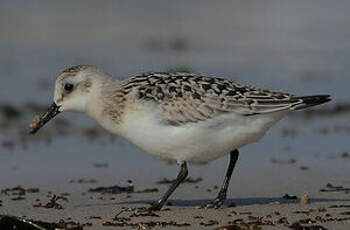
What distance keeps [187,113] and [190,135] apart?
6.4 inches

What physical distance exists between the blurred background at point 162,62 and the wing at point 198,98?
1.16 metres

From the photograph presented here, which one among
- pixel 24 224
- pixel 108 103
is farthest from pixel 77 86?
pixel 24 224

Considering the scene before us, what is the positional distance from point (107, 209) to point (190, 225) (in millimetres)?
1003

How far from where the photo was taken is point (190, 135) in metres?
6.96

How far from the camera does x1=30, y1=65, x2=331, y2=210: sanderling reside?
6.95 meters

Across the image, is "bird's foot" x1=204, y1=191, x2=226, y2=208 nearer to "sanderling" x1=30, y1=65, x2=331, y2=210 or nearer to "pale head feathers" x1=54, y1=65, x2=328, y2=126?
"sanderling" x1=30, y1=65, x2=331, y2=210

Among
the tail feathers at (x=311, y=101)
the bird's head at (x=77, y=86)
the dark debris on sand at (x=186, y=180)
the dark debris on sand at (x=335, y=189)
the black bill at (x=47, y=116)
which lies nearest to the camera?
the tail feathers at (x=311, y=101)

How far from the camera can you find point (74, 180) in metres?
8.34

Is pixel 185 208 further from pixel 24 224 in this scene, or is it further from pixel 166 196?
pixel 24 224

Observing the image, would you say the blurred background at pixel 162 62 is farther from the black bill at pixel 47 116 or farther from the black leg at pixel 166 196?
the black leg at pixel 166 196

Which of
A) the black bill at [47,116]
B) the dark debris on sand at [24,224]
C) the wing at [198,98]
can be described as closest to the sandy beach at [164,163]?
the dark debris on sand at [24,224]

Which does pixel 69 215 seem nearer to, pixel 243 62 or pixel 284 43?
pixel 243 62

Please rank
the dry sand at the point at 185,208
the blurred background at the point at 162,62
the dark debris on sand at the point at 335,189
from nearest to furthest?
1. the dry sand at the point at 185,208
2. the dark debris on sand at the point at 335,189
3. the blurred background at the point at 162,62

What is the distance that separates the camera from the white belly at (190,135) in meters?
6.94
